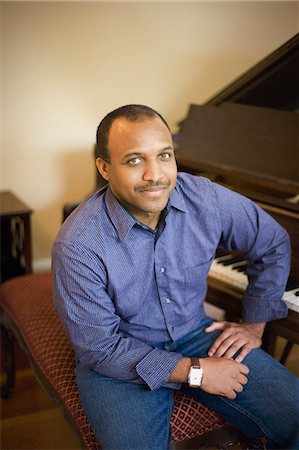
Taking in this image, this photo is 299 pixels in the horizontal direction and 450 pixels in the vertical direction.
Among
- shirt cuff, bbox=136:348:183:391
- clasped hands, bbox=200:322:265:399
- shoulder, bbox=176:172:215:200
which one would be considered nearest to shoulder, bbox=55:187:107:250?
shoulder, bbox=176:172:215:200

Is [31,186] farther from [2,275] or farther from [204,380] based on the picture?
[204,380]

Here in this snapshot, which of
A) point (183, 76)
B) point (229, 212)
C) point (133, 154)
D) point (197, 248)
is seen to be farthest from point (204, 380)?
point (183, 76)

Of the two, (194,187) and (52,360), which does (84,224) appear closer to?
(194,187)

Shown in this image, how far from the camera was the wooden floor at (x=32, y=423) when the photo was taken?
2.05 meters

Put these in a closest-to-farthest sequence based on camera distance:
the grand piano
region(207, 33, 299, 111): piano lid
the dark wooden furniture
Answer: the grand piano → region(207, 33, 299, 111): piano lid → the dark wooden furniture

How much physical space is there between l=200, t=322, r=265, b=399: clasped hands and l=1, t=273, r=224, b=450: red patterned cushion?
0.10m

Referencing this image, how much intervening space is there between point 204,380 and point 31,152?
2.51 meters

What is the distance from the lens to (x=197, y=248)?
1601mm

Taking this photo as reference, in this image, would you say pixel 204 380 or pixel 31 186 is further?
pixel 31 186

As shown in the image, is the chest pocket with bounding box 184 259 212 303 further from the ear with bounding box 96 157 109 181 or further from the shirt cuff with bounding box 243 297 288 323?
the ear with bounding box 96 157 109 181

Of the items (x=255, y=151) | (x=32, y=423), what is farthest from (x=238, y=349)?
(x=32, y=423)

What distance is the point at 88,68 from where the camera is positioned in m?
3.51

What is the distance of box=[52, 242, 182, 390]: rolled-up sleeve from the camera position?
140 cm

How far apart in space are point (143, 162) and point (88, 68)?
2.31 metres
